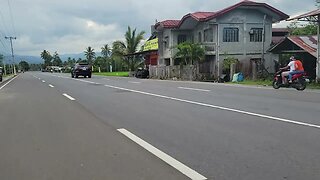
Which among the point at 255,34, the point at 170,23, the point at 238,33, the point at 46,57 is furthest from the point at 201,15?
the point at 46,57

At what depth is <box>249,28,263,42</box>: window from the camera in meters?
35.4

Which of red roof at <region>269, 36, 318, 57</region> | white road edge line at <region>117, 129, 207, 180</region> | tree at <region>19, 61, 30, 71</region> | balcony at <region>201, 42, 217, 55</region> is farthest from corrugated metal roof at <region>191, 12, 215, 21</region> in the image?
tree at <region>19, 61, 30, 71</region>

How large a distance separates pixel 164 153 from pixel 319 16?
19.1m

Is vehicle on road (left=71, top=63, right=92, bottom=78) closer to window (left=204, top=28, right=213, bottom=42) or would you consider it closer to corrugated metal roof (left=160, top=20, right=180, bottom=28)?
corrugated metal roof (left=160, top=20, right=180, bottom=28)

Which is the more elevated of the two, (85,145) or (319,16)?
(319,16)

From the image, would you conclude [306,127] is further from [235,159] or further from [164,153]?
[164,153]

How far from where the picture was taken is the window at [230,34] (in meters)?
34.8

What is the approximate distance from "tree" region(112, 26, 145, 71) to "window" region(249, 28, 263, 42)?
2381 centimetres

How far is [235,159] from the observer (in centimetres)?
528

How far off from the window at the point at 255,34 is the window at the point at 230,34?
1407 mm

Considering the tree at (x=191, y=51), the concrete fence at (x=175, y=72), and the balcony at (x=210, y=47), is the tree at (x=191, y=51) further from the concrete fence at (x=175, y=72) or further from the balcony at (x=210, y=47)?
the balcony at (x=210, y=47)

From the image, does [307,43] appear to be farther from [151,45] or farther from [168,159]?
[151,45]

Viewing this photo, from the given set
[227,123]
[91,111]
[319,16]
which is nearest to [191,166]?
[227,123]

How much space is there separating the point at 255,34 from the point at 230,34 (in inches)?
104
